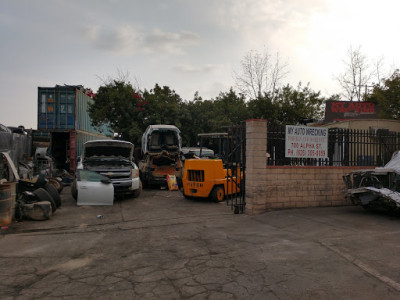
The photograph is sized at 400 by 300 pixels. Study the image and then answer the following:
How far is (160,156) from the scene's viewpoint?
14672 mm

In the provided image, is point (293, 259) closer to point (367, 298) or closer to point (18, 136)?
point (367, 298)

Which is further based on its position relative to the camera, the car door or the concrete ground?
the car door

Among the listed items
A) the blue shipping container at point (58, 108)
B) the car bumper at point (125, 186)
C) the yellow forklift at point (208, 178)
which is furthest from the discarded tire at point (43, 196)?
the blue shipping container at point (58, 108)

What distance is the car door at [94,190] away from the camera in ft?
32.6

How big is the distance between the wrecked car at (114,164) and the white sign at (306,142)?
558cm

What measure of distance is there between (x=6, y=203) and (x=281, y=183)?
6716mm

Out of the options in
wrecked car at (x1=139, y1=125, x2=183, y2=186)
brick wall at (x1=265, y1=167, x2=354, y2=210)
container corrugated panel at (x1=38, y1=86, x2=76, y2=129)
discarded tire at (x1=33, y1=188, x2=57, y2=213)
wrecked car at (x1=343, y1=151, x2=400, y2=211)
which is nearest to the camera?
wrecked car at (x1=343, y1=151, x2=400, y2=211)

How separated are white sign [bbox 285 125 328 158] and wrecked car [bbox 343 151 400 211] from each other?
1139 millimetres

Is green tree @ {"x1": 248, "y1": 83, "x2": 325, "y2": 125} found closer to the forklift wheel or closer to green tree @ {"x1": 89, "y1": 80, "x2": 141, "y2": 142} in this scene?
green tree @ {"x1": 89, "y1": 80, "x2": 141, "y2": 142}

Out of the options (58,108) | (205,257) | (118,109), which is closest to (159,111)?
(118,109)

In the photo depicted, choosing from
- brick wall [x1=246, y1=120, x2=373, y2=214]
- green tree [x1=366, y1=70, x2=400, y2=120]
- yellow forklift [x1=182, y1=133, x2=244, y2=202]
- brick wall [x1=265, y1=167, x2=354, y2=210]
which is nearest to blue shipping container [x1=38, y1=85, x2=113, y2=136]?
yellow forklift [x1=182, y1=133, x2=244, y2=202]

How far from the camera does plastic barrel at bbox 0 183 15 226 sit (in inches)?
280

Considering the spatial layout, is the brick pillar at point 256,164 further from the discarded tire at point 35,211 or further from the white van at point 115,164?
the discarded tire at point 35,211

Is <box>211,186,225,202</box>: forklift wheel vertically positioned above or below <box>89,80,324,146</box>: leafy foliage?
below
